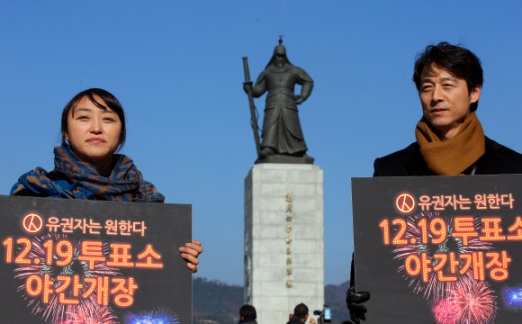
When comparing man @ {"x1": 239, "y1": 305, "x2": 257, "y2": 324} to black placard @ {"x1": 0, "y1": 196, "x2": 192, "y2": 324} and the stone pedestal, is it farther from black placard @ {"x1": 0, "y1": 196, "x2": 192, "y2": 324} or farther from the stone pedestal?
the stone pedestal

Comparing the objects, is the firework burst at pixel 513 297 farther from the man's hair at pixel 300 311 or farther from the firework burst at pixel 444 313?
the man's hair at pixel 300 311

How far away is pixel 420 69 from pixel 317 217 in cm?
1780

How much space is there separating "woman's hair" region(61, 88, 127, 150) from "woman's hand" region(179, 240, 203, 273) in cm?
53

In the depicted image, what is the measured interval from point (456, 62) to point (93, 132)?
61.2 inches

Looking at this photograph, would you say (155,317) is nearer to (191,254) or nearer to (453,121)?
(191,254)

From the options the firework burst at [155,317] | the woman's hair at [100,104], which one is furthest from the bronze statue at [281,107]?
the firework burst at [155,317]

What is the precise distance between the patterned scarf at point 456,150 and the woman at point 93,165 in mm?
1063

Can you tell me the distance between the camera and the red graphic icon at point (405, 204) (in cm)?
420

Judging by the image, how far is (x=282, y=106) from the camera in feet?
77.4

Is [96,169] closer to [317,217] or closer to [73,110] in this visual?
[73,110]

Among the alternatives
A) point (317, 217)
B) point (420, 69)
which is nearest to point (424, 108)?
point (420, 69)

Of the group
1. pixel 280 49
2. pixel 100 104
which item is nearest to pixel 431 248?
pixel 100 104

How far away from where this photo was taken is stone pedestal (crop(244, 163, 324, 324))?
71.4ft

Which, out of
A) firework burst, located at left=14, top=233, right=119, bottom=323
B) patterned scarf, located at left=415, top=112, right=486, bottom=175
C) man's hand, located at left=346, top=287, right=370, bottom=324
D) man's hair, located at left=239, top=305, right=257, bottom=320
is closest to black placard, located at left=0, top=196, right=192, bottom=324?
firework burst, located at left=14, top=233, right=119, bottom=323
